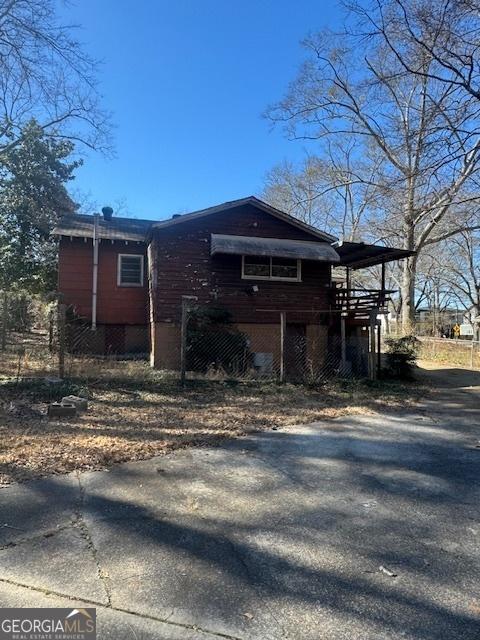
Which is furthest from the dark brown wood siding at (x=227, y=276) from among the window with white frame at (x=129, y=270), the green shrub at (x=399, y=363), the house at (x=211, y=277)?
the window with white frame at (x=129, y=270)

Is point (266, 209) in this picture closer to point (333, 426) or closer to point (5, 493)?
point (333, 426)

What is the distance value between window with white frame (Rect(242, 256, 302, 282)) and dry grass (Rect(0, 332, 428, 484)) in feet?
17.4

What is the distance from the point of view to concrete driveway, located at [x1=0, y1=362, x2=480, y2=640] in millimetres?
2475

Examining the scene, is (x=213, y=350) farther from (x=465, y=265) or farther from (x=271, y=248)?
(x=465, y=265)

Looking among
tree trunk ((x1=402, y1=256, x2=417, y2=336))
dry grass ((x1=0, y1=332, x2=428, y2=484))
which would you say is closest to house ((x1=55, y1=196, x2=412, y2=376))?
dry grass ((x1=0, y1=332, x2=428, y2=484))

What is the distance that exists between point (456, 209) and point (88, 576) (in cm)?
2808

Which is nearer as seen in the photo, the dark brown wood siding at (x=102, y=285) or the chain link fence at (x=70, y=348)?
the chain link fence at (x=70, y=348)

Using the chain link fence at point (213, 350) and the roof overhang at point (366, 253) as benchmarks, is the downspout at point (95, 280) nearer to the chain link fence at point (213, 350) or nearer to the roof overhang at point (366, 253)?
the chain link fence at point (213, 350)

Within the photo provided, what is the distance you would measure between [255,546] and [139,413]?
4.30 meters

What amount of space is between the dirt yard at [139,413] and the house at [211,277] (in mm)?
4015

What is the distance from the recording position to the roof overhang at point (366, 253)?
1465cm

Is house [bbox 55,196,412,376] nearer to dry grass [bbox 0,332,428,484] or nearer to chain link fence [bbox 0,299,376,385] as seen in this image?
chain link fence [bbox 0,299,376,385]

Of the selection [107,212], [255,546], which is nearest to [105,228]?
[107,212]

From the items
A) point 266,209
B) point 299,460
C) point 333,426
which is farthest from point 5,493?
point 266,209
